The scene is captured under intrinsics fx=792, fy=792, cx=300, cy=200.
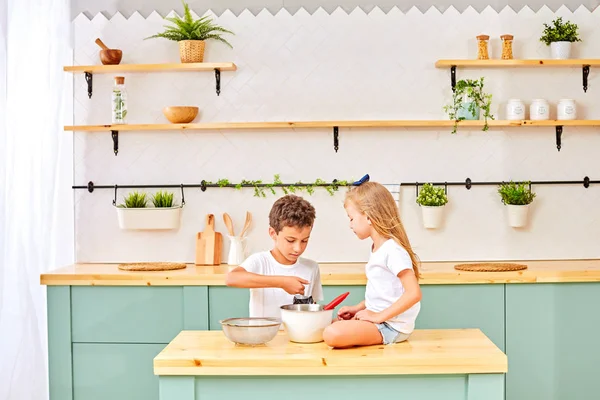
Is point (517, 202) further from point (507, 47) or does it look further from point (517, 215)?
point (507, 47)

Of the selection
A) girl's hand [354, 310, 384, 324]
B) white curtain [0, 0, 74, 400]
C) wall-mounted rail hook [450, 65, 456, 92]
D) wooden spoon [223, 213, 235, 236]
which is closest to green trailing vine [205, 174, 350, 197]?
wooden spoon [223, 213, 235, 236]

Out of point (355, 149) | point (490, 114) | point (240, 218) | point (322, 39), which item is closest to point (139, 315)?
point (240, 218)

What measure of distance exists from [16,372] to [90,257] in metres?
0.70

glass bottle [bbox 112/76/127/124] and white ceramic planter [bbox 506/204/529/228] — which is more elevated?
glass bottle [bbox 112/76/127/124]

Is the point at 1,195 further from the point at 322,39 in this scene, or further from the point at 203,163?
the point at 322,39

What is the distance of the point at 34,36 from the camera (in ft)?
12.8

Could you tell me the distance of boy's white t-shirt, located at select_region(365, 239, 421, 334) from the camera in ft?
7.47

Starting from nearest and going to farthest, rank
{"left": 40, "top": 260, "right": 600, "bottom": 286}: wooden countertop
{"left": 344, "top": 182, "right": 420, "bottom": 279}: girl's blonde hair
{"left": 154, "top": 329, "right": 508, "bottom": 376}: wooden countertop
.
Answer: {"left": 154, "top": 329, "right": 508, "bottom": 376}: wooden countertop < {"left": 344, "top": 182, "right": 420, "bottom": 279}: girl's blonde hair < {"left": 40, "top": 260, "right": 600, "bottom": 286}: wooden countertop

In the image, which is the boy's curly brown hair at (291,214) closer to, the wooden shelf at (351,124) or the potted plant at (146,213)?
the wooden shelf at (351,124)

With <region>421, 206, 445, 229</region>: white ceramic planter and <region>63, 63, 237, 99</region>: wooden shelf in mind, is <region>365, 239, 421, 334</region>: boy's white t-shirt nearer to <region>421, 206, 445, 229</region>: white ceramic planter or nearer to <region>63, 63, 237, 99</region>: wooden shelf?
<region>421, 206, 445, 229</region>: white ceramic planter

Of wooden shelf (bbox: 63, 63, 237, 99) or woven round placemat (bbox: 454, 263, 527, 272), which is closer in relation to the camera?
woven round placemat (bbox: 454, 263, 527, 272)

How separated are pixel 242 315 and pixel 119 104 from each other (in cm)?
130

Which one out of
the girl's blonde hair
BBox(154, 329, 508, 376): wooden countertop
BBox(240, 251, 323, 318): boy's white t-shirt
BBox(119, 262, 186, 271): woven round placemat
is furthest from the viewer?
BBox(119, 262, 186, 271): woven round placemat

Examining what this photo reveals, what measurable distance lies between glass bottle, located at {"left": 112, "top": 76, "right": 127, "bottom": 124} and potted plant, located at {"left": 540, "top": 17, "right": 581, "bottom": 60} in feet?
7.16
